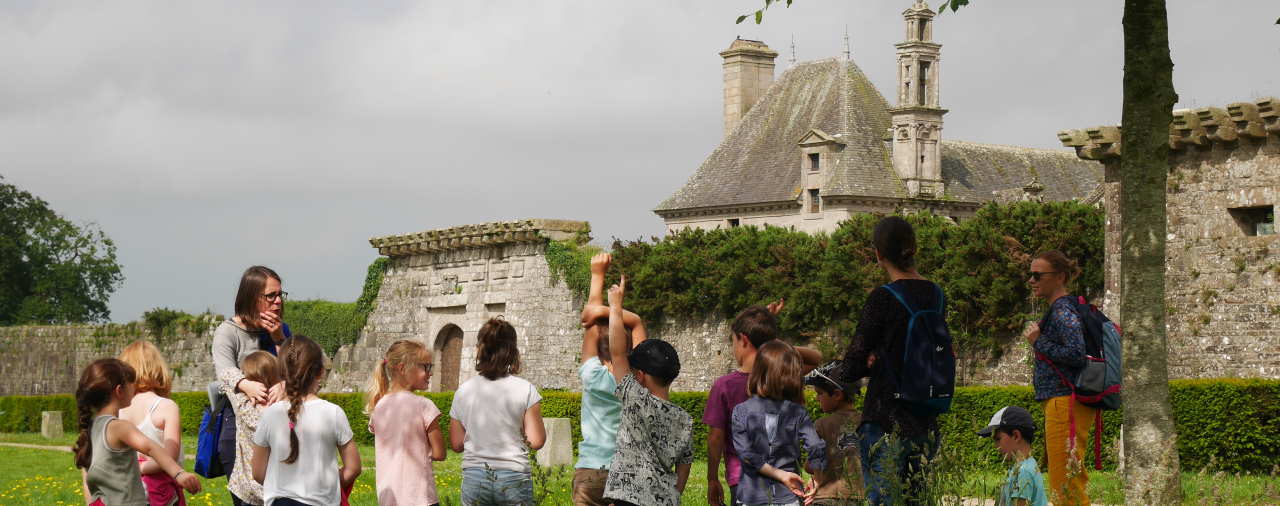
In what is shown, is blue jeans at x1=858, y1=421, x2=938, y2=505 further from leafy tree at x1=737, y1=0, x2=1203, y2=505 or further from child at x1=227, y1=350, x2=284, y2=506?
child at x1=227, y1=350, x2=284, y2=506

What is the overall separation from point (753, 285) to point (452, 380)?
7.56 metres

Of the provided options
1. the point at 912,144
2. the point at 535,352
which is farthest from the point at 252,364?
the point at 912,144

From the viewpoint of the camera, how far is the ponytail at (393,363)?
667cm

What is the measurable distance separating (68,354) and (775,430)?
30592 millimetres

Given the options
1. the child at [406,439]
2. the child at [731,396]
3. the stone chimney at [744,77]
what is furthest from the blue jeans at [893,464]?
the stone chimney at [744,77]

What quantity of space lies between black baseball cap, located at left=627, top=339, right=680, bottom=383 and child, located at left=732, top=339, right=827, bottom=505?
32cm

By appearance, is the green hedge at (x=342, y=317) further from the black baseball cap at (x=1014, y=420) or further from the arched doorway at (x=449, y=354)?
the black baseball cap at (x=1014, y=420)

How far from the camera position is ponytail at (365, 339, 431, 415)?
6.67m

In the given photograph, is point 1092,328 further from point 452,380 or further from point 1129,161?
point 452,380

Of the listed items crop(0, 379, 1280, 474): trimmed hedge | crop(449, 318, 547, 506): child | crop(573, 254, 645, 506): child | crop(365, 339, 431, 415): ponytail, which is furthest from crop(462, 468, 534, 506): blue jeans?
crop(0, 379, 1280, 474): trimmed hedge

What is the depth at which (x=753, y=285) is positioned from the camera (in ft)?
63.5

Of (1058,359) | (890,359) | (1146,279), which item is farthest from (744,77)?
(890,359)

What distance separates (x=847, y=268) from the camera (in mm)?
18031

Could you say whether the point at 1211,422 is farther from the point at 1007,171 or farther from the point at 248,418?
the point at 1007,171
